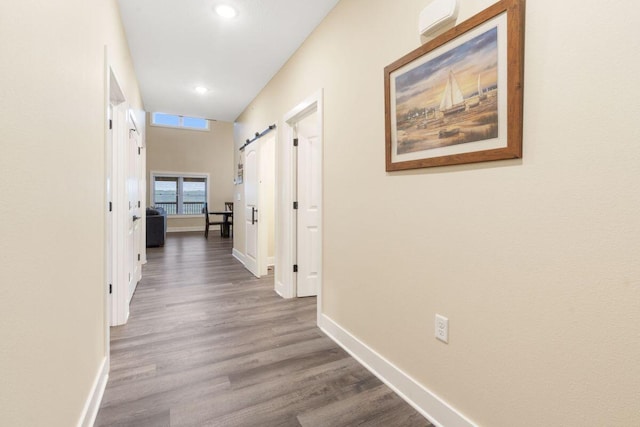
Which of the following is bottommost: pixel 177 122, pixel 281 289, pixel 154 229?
pixel 281 289

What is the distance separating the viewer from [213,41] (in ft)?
9.99

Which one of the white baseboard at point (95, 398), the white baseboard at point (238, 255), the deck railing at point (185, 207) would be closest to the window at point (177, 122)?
the deck railing at point (185, 207)

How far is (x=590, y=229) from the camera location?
3.26 ft

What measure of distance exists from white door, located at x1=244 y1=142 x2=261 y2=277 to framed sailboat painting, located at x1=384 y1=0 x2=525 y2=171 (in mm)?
2979

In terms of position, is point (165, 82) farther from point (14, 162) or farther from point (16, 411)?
point (16, 411)

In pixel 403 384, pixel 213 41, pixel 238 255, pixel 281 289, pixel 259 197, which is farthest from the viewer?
pixel 238 255

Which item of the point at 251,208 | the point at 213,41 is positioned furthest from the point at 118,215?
the point at 251,208

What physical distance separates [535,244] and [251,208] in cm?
401

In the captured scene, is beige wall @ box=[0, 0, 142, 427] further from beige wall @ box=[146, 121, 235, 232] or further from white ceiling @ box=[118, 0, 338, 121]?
beige wall @ box=[146, 121, 235, 232]

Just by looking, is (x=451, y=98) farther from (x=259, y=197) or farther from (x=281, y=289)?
(x=259, y=197)

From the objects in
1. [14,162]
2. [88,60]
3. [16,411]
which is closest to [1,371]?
[16,411]

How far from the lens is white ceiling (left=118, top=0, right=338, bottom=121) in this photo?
252cm

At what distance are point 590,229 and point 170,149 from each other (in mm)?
10464

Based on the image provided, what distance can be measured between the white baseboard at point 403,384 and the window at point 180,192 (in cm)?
887
